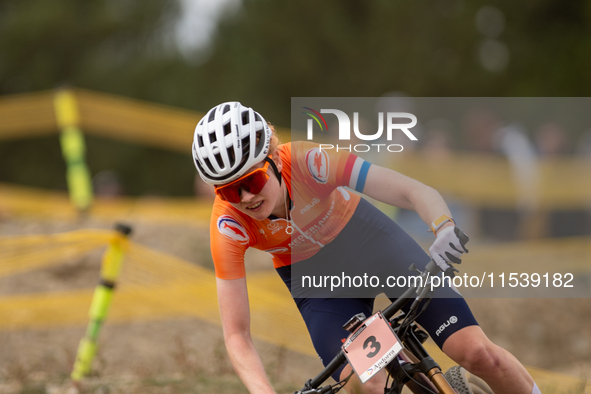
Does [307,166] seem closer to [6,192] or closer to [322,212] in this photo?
[322,212]

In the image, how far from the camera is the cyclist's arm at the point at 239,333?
2992 mm

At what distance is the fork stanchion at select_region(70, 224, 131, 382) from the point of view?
17.9 feet

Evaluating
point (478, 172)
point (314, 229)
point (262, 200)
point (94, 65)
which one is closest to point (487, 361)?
point (314, 229)

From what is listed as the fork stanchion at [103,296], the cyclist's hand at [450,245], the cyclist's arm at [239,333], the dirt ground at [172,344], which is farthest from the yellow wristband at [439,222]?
the fork stanchion at [103,296]

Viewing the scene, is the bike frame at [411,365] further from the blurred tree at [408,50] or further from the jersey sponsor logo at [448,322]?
the blurred tree at [408,50]

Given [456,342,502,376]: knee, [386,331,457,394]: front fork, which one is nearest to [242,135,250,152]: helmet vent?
[386,331,457,394]: front fork

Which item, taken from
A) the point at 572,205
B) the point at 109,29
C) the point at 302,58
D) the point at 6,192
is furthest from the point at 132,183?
the point at 572,205

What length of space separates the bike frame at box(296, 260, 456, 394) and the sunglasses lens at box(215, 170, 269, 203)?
2.91ft

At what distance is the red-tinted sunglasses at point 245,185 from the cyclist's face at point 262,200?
1.0 inches

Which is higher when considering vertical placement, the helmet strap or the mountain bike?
the helmet strap

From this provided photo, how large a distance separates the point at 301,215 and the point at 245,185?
528 mm

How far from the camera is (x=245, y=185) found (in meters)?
3.10

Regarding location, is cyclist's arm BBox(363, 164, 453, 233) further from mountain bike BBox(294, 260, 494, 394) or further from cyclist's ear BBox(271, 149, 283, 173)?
cyclist's ear BBox(271, 149, 283, 173)

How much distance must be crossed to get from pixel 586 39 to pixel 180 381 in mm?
16993
